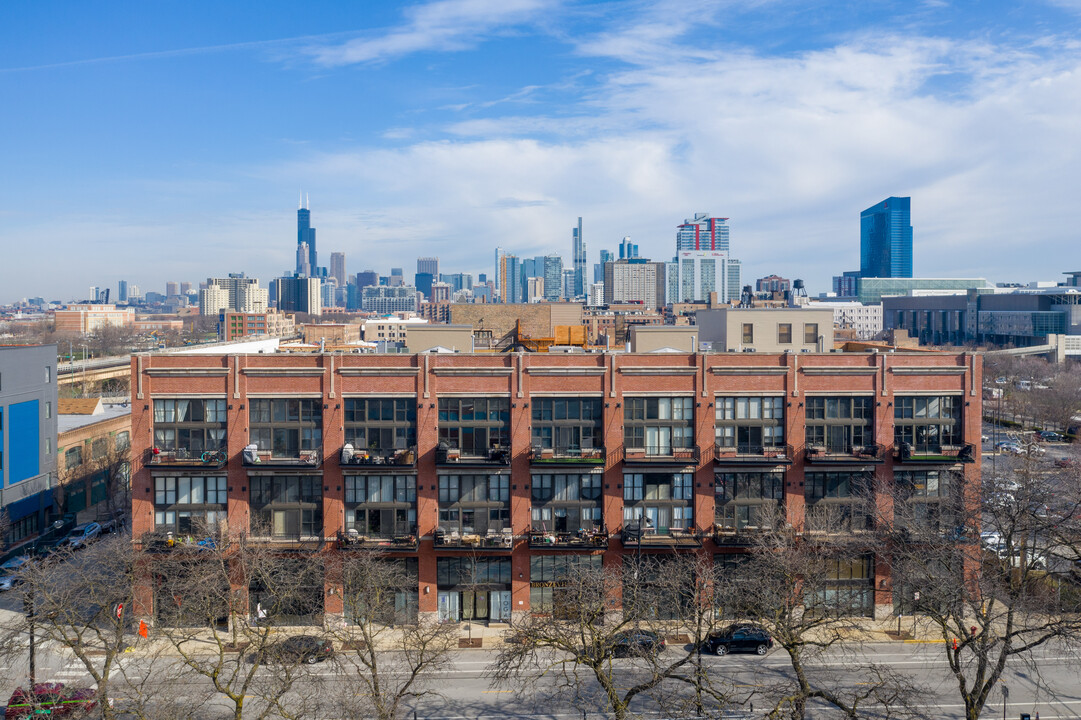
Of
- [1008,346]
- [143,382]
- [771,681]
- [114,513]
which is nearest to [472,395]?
[143,382]

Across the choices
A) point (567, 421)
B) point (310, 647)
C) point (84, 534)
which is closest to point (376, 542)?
point (310, 647)

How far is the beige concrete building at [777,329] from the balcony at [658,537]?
16.9 meters

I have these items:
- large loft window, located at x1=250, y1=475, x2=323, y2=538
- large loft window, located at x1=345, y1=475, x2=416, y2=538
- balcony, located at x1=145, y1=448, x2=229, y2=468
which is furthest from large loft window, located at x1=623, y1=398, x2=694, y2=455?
balcony, located at x1=145, y1=448, x2=229, y2=468

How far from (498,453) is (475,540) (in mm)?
5091

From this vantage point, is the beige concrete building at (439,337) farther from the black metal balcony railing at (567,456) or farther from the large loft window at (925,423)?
the large loft window at (925,423)

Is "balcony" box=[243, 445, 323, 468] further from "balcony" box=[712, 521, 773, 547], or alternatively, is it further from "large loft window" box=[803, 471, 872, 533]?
"large loft window" box=[803, 471, 872, 533]

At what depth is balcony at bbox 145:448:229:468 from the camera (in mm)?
43188

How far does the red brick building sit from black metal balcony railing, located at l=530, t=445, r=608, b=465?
17 cm

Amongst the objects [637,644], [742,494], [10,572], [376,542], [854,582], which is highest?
[742,494]

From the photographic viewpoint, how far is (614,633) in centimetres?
3019

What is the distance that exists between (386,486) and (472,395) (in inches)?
282

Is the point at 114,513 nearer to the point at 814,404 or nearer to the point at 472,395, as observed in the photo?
the point at 472,395

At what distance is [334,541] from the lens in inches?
1720

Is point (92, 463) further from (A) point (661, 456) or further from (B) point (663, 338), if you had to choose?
(A) point (661, 456)
